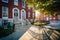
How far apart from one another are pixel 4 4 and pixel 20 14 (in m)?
5.58

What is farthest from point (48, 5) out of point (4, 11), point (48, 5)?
point (4, 11)

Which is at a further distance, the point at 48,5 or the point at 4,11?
the point at 4,11

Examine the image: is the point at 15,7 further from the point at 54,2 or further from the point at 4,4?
the point at 54,2

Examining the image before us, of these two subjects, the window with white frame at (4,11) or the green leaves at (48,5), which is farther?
the window with white frame at (4,11)

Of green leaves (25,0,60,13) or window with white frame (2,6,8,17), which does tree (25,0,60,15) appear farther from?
window with white frame (2,6,8,17)

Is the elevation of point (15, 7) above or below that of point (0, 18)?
above

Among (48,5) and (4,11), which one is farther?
(4,11)

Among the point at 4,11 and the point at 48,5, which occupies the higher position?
the point at 4,11

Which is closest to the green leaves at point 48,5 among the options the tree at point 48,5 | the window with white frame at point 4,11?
the tree at point 48,5

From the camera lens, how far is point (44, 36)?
731cm

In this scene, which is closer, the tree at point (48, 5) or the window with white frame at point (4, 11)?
the tree at point (48, 5)

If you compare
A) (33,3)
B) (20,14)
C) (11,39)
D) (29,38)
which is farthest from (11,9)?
(33,3)

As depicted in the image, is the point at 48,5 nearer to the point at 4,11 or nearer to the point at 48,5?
the point at 48,5

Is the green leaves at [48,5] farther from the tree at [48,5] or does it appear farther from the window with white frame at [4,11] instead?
the window with white frame at [4,11]
